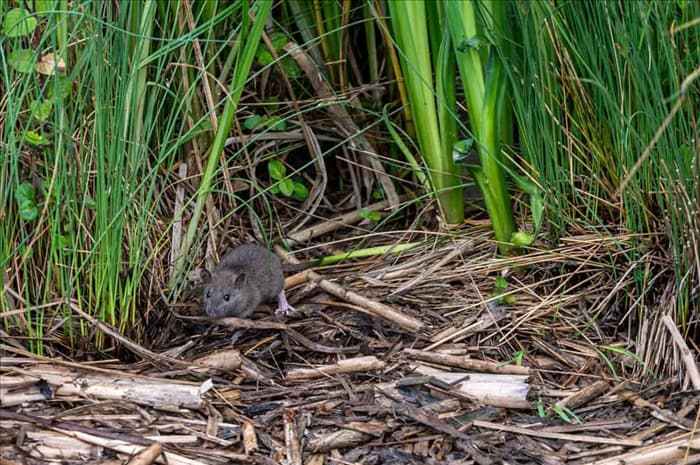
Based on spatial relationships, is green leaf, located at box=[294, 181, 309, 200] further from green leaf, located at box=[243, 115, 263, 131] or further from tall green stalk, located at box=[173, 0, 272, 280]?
tall green stalk, located at box=[173, 0, 272, 280]

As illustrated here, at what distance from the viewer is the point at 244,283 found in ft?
14.4

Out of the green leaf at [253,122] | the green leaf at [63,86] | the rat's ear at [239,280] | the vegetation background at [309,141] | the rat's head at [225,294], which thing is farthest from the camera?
the green leaf at [253,122]

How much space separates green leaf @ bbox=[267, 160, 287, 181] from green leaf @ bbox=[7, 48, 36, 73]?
131 cm

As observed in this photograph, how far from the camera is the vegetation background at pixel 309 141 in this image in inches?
143

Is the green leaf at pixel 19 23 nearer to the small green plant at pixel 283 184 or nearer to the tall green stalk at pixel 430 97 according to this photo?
the small green plant at pixel 283 184

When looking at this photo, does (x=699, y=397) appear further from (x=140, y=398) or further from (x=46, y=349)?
(x=46, y=349)

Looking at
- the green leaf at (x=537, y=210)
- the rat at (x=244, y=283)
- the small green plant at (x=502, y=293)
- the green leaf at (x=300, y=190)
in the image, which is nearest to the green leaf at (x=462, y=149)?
the green leaf at (x=537, y=210)

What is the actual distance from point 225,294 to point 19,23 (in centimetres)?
137

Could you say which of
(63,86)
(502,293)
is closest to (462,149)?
(502,293)

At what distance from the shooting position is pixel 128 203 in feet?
12.3

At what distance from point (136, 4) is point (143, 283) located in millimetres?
1133

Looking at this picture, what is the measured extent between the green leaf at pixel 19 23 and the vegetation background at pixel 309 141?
0.7 inches

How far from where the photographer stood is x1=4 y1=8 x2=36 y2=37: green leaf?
3588 millimetres

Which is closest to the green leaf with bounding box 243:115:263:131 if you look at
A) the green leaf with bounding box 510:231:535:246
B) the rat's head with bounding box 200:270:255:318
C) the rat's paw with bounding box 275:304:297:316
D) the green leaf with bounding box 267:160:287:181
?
the green leaf with bounding box 267:160:287:181
